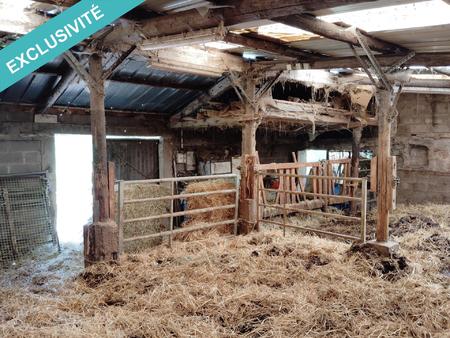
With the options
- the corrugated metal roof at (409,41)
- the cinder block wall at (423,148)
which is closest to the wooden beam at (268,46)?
the corrugated metal roof at (409,41)

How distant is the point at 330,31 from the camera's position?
329 centimetres

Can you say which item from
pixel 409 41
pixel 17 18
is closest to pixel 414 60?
pixel 409 41

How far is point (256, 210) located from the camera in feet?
18.8

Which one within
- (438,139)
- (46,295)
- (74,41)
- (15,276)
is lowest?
(15,276)

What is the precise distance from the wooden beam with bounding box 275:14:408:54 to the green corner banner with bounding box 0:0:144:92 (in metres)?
1.18

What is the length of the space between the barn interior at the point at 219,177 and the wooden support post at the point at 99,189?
17 millimetres

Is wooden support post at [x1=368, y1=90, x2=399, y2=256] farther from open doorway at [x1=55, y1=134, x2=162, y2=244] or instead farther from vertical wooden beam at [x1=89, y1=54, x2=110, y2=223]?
open doorway at [x1=55, y1=134, x2=162, y2=244]

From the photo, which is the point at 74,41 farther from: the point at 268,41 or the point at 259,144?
the point at 259,144

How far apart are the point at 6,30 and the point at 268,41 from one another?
8.21 feet

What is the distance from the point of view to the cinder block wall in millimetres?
8414

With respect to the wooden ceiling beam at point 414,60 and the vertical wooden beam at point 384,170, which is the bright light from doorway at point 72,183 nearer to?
the wooden ceiling beam at point 414,60

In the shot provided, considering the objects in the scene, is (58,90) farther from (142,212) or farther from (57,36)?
(57,36)

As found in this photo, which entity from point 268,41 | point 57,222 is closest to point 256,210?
point 268,41

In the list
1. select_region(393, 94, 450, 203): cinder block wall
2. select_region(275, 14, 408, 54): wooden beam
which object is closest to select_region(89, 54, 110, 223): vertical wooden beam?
select_region(275, 14, 408, 54): wooden beam
